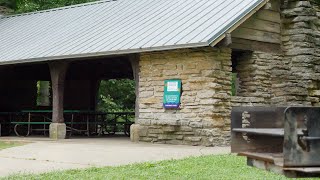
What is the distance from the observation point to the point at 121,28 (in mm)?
16531

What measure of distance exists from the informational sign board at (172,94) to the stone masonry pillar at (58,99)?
376 centimetres

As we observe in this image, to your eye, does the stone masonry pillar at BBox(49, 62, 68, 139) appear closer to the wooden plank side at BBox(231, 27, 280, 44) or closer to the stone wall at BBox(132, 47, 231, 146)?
the stone wall at BBox(132, 47, 231, 146)

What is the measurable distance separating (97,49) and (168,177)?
8.00 m

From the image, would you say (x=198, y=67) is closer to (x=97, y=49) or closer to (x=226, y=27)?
(x=226, y=27)

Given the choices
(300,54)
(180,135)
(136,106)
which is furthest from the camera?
(300,54)

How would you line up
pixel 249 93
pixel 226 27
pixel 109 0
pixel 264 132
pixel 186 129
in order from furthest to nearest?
pixel 109 0 < pixel 249 93 < pixel 186 129 < pixel 226 27 < pixel 264 132

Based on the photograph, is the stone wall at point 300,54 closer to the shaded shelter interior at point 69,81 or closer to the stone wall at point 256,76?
the stone wall at point 256,76

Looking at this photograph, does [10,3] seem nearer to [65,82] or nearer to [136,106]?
[65,82]

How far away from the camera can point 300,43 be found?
15.9 metres

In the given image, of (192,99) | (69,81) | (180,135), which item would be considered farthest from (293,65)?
(69,81)

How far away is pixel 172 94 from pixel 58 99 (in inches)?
170

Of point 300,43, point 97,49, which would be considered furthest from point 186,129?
point 300,43

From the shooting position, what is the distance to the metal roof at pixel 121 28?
13.9m

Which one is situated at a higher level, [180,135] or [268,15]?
[268,15]
